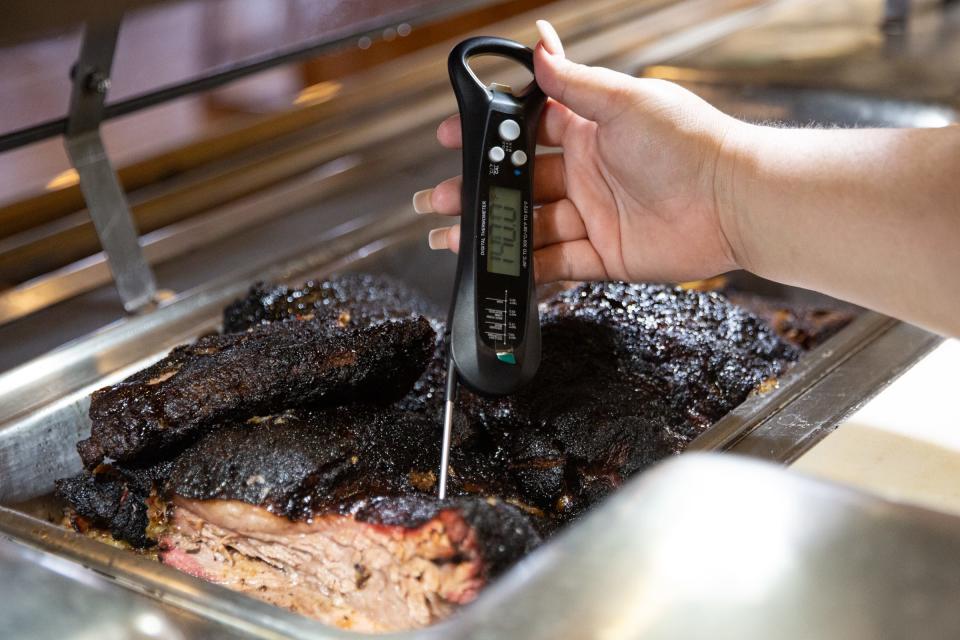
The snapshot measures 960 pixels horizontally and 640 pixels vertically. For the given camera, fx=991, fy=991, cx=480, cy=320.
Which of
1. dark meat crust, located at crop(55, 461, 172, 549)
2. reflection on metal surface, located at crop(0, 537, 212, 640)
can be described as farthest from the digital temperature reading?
reflection on metal surface, located at crop(0, 537, 212, 640)

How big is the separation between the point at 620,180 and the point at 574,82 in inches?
9.1

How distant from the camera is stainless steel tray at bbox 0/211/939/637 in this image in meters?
1.18

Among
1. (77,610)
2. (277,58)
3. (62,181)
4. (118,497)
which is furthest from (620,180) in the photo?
(62,181)

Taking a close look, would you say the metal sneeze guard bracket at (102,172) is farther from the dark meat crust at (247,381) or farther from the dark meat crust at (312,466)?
the dark meat crust at (312,466)

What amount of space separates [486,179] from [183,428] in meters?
0.56

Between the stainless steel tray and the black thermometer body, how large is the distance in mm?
301

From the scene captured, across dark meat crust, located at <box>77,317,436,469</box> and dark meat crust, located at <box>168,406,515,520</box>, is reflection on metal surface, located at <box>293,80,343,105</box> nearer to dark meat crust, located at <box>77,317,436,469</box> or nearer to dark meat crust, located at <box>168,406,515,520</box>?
dark meat crust, located at <box>77,317,436,469</box>

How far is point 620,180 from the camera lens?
5.72 ft

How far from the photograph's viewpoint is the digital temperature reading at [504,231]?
144 cm

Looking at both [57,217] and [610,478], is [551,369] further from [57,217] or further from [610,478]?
[57,217]

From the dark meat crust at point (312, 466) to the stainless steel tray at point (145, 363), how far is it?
0.16 meters


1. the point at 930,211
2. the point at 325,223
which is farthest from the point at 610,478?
the point at 325,223

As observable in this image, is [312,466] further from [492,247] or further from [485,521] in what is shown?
[492,247]

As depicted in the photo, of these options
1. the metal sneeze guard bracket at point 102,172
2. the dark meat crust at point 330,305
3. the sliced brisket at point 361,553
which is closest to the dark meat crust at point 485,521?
the sliced brisket at point 361,553
